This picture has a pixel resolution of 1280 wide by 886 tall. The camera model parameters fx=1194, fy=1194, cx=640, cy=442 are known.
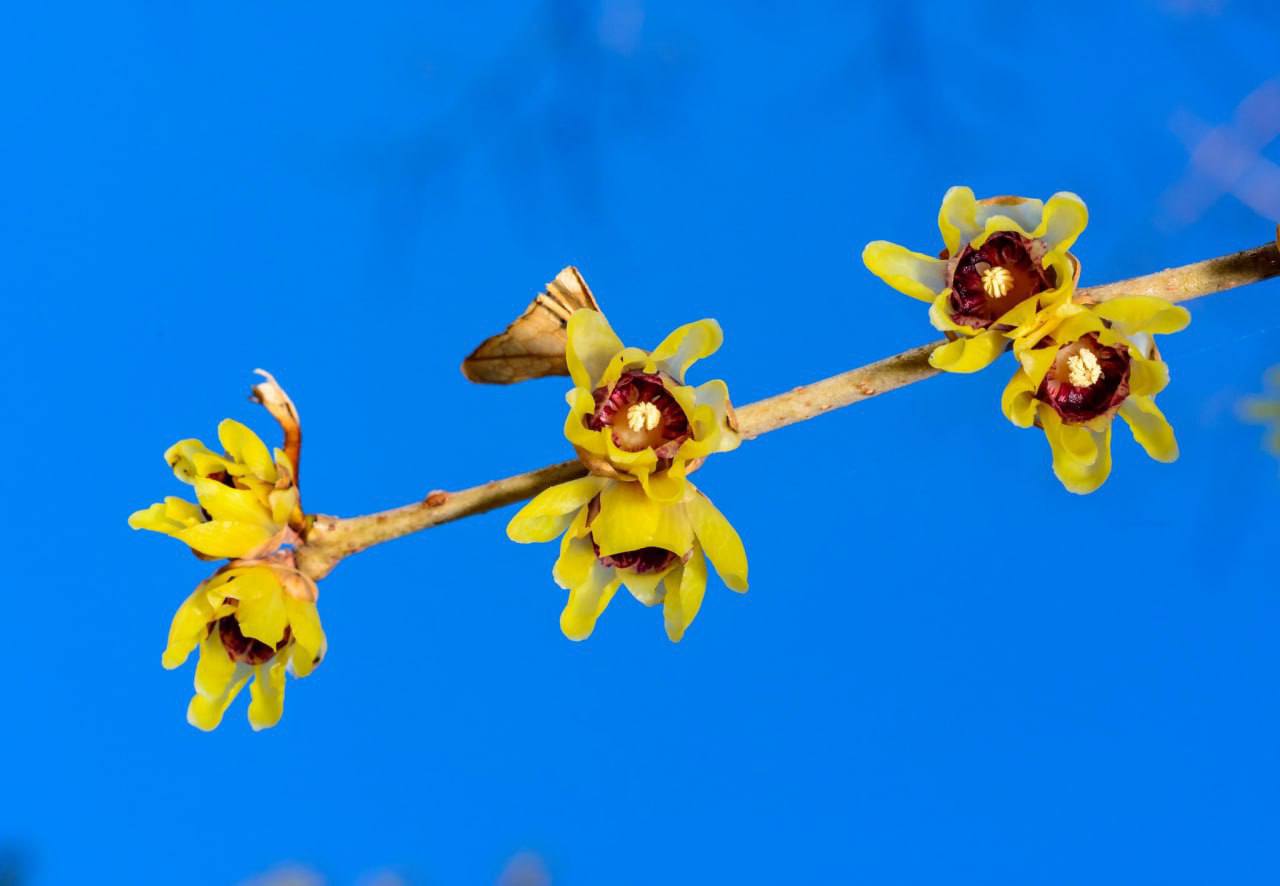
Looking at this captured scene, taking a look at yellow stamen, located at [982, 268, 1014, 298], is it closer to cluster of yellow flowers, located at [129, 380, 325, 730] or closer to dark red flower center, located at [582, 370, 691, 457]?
dark red flower center, located at [582, 370, 691, 457]

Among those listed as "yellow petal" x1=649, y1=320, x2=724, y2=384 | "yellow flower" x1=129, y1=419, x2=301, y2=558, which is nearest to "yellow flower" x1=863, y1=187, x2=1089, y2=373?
"yellow petal" x1=649, y1=320, x2=724, y2=384

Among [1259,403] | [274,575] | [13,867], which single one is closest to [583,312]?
[274,575]

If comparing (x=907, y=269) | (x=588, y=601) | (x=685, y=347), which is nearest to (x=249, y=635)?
(x=588, y=601)

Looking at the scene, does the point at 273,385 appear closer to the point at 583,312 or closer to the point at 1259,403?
the point at 583,312

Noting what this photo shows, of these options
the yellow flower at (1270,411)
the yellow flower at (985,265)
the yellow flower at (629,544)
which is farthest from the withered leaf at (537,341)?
the yellow flower at (1270,411)

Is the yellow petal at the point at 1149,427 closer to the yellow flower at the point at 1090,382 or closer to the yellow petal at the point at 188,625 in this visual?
the yellow flower at the point at 1090,382

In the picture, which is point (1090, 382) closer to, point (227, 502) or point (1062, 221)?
point (1062, 221)

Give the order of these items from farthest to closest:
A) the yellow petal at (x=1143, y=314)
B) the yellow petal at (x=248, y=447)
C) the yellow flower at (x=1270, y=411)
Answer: the yellow flower at (x=1270, y=411)
the yellow petal at (x=248, y=447)
the yellow petal at (x=1143, y=314)
